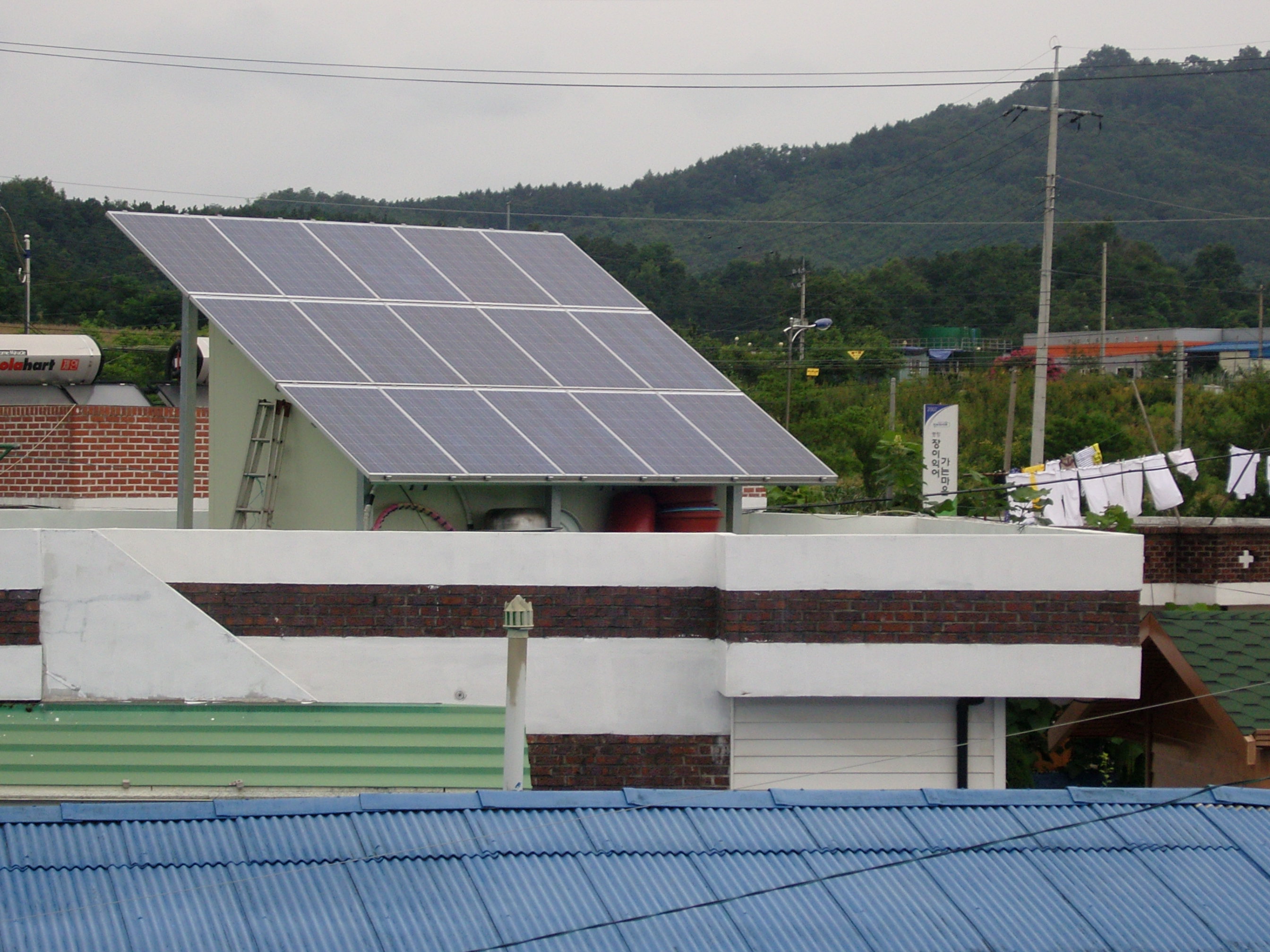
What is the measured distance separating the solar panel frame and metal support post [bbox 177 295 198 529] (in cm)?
470

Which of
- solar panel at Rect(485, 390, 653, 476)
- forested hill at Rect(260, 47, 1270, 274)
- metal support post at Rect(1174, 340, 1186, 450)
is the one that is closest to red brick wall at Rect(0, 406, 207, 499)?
solar panel at Rect(485, 390, 653, 476)

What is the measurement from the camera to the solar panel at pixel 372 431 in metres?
11.7

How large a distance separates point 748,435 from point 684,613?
3263 mm

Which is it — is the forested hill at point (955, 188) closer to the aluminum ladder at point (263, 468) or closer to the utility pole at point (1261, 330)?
the utility pole at point (1261, 330)

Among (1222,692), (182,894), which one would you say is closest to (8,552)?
(182,894)

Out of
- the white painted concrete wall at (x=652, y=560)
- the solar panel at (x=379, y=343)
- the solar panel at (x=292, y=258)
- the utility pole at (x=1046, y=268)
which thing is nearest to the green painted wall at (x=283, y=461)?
the solar panel at (x=379, y=343)

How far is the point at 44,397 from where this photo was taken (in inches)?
896

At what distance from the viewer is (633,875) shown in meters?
7.12

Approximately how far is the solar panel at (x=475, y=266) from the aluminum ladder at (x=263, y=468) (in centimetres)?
289

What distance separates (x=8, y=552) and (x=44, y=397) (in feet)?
44.7

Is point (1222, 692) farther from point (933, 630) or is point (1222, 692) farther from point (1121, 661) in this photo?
point (933, 630)

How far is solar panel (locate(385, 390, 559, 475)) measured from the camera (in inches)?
484

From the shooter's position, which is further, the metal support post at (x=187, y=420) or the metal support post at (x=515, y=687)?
the metal support post at (x=187, y=420)

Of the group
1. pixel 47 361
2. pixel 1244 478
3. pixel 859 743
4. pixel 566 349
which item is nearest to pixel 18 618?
pixel 566 349
